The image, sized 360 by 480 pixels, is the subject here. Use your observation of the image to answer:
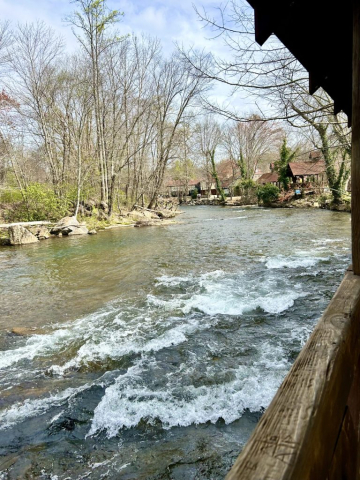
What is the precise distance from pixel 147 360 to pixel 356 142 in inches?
148

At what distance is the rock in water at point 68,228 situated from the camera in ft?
Result: 60.3

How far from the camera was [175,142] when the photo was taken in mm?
30766

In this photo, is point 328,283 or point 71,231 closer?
point 328,283

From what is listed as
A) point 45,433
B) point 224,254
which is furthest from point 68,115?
point 45,433

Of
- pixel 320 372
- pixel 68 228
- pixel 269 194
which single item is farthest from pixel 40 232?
pixel 269 194

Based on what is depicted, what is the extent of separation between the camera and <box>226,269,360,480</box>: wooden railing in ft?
2.23

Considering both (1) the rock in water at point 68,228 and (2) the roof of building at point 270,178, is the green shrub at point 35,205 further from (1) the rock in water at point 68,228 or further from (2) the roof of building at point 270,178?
(2) the roof of building at point 270,178

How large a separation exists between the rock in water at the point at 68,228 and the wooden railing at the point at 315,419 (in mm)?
18373

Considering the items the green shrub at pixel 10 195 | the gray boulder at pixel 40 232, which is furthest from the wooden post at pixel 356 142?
the green shrub at pixel 10 195

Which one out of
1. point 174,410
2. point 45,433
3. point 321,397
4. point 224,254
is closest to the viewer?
point 321,397

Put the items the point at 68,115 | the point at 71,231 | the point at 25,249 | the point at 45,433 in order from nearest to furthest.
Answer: the point at 45,433, the point at 25,249, the point at 71,231, the point at 68,115

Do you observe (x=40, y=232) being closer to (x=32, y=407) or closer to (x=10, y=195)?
(x=10, y=195)

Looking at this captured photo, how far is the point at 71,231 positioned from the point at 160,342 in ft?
49.5

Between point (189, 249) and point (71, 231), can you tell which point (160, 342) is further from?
point (71, 231)
